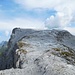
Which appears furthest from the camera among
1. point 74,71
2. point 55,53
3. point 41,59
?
point 55,53

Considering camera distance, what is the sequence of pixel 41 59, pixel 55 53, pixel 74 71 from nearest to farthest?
pixel 74 71
pixel 41 59
pixel 55 53

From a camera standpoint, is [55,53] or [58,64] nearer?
[58,64]

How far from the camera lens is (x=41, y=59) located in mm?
32594

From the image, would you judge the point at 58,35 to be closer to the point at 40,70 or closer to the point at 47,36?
the point at 47,36

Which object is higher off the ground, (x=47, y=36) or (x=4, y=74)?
(x=47, y=36)

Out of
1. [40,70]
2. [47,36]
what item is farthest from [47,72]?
[47,36]

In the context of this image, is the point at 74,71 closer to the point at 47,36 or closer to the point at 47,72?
the point at 47,72

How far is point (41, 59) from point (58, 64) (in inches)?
179

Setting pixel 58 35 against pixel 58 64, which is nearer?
pixel 58 64

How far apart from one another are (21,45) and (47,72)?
21.3 m

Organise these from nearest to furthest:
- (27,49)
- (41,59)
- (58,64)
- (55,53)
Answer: (58,64), (41,59), (55,53), (27,49)

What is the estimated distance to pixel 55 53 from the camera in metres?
35.7

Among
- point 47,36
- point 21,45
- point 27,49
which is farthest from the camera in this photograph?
point 47,36

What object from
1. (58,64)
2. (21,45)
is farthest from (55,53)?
(21,45)
